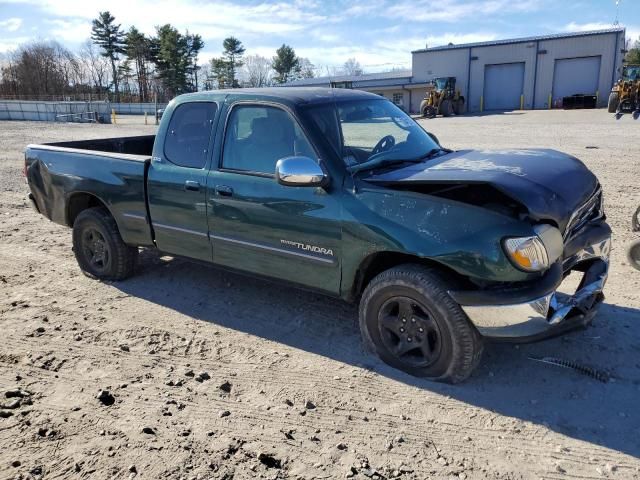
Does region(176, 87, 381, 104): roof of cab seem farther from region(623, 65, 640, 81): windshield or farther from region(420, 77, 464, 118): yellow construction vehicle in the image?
region(420, 77, 464, 118): yellow construction vehicle

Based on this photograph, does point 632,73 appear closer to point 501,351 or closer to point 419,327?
point 501,351

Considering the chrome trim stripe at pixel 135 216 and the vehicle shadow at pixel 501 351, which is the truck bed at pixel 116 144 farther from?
the vehicle shadow at pixel 501 351

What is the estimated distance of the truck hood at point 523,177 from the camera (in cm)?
320

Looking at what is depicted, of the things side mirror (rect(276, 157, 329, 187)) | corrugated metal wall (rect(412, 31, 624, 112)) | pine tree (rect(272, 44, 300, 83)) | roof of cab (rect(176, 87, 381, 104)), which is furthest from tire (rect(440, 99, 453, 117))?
pine tree (rect(272, 44, 300, 83))

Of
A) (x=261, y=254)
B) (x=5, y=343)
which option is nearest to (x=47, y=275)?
(x=5, y=343)

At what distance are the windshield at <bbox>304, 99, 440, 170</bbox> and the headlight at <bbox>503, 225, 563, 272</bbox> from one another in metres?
1.29

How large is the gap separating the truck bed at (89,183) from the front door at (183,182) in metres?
0.20

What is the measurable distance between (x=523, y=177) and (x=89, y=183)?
415 centimetres

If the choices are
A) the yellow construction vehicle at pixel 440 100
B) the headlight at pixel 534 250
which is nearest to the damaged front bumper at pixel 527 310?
the headlight at pixel 534 250

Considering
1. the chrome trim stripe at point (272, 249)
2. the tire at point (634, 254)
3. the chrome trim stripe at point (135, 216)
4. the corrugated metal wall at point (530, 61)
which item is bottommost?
the tire at point (634, 254)

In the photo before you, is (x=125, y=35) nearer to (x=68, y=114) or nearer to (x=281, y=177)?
(x=68, y=114)

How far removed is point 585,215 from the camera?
12.6 ft

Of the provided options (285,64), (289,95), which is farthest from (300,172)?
(285,64)

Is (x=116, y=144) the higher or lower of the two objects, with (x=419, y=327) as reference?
higher
